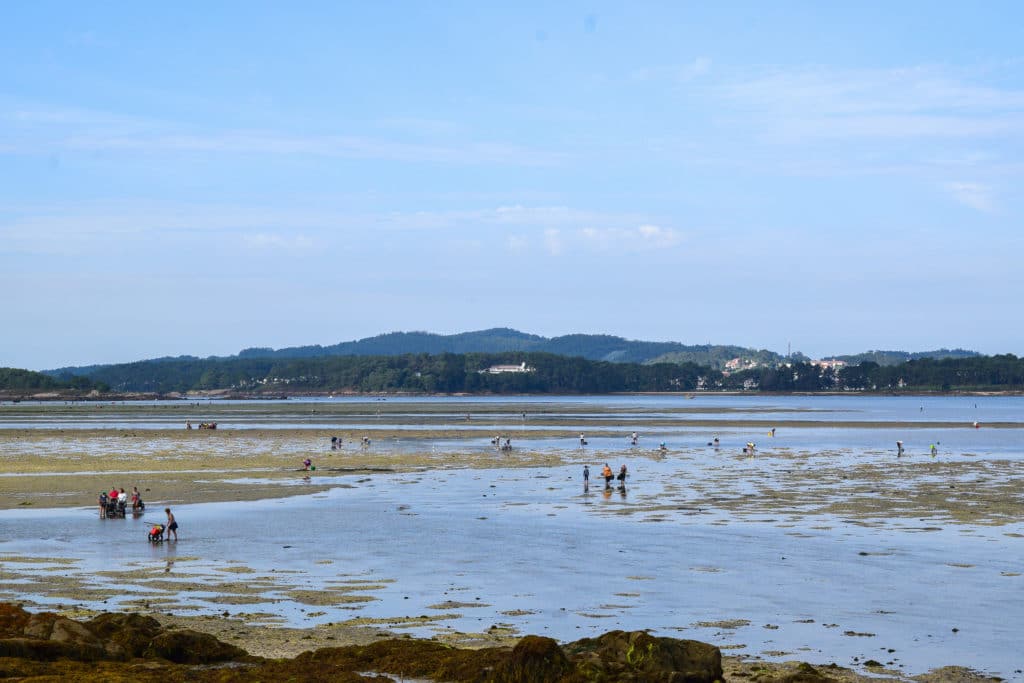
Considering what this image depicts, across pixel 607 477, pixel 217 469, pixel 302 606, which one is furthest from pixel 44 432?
pixel 302 606

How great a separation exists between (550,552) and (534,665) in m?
15.8

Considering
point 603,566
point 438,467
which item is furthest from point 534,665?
point 438,467

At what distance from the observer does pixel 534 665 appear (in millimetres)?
16297

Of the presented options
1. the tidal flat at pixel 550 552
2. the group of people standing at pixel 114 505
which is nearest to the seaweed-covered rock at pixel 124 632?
the tidal flat at pixel 550 552

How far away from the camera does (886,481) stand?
175ft

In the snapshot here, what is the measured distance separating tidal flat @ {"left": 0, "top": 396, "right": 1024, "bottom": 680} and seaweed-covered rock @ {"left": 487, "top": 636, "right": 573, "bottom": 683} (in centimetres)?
476

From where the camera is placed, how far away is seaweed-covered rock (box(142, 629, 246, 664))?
18.4 metres

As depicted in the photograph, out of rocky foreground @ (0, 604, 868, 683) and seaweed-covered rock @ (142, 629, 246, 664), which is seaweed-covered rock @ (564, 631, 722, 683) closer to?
rocky foreground @ (0, 604, 868, 683)

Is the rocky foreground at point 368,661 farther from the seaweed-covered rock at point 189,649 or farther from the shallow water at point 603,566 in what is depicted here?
the shallow water at point 603,566

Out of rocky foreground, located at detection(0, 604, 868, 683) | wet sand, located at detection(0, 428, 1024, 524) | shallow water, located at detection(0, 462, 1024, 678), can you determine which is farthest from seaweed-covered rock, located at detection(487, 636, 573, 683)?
wet sand, located at detection(0, 428, 1024, 524)

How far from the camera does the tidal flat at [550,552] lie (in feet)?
73.8

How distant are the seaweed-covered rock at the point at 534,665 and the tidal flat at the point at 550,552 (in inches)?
187

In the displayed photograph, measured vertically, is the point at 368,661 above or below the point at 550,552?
above

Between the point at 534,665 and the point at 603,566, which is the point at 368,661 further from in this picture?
the point at 603,566
